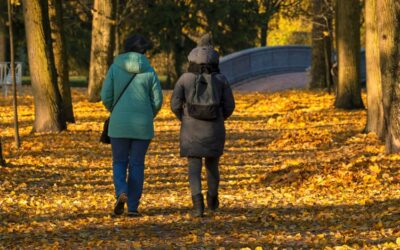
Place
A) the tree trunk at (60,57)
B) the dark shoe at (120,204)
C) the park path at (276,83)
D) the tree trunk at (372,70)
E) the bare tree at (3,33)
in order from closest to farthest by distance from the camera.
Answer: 1. the dark shoe at (120,204)
2. the tree trunk at (372,70)
3. the tree trunk at (60,57)
4. the park path at (276,83)
5. the bare tree at (3,33)

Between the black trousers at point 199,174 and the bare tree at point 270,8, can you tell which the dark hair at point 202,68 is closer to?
the black trousers at point 199,174

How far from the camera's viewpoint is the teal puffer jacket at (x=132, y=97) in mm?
11305

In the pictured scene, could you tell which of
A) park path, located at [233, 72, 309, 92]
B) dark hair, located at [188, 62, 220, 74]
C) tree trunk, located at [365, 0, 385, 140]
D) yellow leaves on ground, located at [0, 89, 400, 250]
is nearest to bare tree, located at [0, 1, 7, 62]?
park path, located at [233, 72, 309, 92]

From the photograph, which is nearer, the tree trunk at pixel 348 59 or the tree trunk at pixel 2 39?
A: the tree trunk at pixel 348 59

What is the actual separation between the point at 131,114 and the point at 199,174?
92 centimetres

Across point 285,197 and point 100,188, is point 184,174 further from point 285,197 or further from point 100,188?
point 285,197

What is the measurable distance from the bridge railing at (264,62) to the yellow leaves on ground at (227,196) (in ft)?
73.7

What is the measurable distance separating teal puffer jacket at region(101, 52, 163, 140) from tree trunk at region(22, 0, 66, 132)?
10.3 m

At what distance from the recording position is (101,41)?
33312 mm

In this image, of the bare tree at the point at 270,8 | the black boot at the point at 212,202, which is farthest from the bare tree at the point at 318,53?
the black boot at the point at 212,202

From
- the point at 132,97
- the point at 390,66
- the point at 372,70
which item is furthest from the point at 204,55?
the point at 372,70

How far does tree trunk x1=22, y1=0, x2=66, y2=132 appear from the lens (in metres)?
21.5

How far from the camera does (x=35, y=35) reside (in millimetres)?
21625

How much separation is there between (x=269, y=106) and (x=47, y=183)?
17556 millimetres
